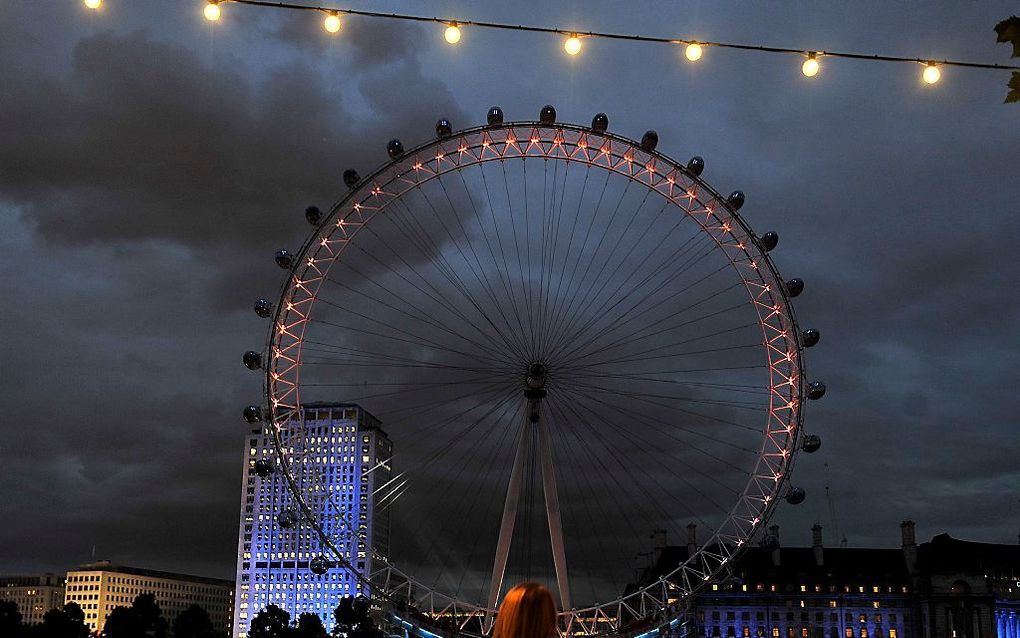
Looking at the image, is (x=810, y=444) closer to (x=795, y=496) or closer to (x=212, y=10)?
(x=795, y=496)

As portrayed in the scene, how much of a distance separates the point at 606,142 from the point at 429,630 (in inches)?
912

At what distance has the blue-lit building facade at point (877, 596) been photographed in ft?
471

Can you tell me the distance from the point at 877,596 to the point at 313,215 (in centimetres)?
12263

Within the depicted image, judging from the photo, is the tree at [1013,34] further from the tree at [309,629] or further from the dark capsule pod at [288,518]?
the tree at [309,629]

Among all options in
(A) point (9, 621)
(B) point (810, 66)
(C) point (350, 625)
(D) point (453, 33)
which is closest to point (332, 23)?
(D) point (453, 33)

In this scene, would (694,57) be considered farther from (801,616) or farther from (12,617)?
(801,616)

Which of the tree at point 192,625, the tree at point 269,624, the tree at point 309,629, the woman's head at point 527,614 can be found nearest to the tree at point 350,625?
the tree at point 309,629

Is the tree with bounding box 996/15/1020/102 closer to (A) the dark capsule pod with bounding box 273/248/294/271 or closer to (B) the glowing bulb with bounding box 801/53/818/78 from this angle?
(B) the glowing bulb with bounding box 801/53/818/78

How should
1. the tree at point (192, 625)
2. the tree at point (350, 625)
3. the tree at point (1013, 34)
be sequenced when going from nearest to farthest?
the tree at point (1013, 34), the tree at point (192, 625), the tree at point (350, 625)

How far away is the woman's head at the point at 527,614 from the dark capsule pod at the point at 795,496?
44.7 metres

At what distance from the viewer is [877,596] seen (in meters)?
148

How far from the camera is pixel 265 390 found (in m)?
48.3

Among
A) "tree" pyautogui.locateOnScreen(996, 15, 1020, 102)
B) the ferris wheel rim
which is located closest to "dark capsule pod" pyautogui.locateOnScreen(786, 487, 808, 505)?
the ferris wheel rim

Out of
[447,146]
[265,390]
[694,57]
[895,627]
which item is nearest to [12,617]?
[265,390]
